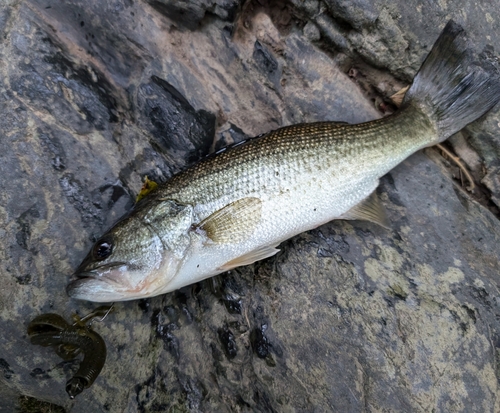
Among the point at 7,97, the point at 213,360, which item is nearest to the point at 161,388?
the point at 213,360

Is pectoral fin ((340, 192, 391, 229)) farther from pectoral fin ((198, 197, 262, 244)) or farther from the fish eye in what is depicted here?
the fish eye

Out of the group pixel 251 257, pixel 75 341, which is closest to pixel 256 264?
pixel 251 257

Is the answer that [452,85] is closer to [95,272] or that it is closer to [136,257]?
[136,257]

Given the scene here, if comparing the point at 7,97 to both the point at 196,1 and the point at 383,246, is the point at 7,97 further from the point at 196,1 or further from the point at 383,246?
the point at 383,246

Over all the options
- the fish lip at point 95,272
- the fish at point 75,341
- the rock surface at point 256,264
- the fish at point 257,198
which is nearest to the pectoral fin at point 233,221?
the fish at point 257,198

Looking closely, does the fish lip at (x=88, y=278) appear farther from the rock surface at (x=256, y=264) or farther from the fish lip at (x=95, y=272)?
the rock surface at (x=256, y=264)

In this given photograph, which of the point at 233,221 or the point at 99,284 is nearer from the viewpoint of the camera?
the point at 99,284

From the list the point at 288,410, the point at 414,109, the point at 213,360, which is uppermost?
the point at 414,109
